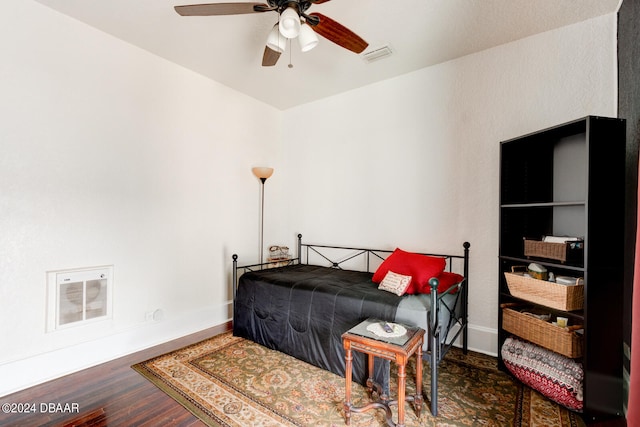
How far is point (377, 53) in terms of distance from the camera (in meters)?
2.73

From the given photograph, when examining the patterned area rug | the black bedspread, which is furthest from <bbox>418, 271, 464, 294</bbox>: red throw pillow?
the patterned area rug

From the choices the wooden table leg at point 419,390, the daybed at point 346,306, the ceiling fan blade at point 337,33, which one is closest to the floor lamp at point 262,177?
the daybed at point 346,306

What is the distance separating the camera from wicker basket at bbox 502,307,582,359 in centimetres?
183

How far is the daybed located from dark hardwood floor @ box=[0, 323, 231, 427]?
36.5 inches

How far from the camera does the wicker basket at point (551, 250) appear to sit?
1.92 meters

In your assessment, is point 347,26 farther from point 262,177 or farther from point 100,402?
point 100,402

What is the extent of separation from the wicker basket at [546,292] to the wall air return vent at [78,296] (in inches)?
127

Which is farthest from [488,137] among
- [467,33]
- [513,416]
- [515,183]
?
[513,416]

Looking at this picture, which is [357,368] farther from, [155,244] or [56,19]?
[56,19]

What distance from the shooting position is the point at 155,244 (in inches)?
111

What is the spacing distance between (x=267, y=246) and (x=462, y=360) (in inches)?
98.4

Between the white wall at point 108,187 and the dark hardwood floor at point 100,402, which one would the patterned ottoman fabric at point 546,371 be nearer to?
the dark hardwood floor at point 100,402

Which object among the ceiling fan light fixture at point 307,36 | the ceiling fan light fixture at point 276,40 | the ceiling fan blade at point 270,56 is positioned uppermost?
the ceiling fan blade at point 270,56

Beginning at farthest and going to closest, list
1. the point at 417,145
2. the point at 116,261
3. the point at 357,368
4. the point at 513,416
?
1. the point at 417,145
2. the point at 116,261
3. the point at 357,368
4. the point at 513,416
